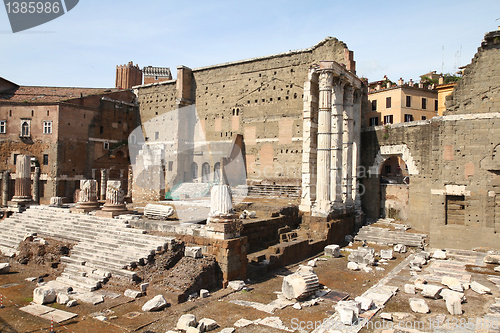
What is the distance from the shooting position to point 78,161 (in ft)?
112

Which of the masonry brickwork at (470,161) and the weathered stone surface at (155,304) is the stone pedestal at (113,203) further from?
the masonry brickwork at (470,161)

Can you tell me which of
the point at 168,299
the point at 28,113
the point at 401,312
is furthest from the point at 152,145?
the point at 401,312

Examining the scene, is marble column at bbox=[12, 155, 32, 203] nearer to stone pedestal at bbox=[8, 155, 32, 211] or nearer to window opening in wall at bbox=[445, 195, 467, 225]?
stone pedestal at bbox=[8, 155, 32, 211]

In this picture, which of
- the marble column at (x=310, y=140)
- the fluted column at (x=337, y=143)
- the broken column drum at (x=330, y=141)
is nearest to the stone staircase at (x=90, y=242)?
the broken column drum at (x=330, y=141)

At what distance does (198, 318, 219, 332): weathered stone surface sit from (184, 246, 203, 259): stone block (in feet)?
9.37

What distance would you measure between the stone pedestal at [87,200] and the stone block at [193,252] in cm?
784

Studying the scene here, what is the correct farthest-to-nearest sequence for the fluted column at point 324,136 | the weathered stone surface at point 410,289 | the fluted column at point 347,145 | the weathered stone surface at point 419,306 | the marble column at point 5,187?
the marble column at point 5,187 < the fluted column at point 347,145 < the fluted column at point 324,136 < the weathered stone surface at point 410,289 < the weathered stone surface at point 419,306

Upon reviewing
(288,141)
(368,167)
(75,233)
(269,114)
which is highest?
(269,114)

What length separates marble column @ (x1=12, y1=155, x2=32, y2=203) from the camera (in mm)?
18891

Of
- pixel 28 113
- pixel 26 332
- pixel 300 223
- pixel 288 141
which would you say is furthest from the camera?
pixel 28 113

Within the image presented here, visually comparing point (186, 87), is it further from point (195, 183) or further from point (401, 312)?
point (401, 312)

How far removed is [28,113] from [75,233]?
24290 millimetres

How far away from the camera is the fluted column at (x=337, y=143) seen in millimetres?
19266

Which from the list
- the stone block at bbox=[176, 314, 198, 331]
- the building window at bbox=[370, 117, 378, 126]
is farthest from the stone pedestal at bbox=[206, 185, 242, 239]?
the building window at bbox=[370, 117, 378, 126]
